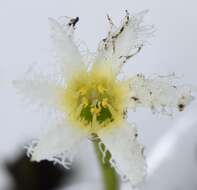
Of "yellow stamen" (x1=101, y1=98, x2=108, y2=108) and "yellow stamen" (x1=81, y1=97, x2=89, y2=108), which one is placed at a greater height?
"yellow stamen" (x1=81, y1=97, x2=89, y2=108)

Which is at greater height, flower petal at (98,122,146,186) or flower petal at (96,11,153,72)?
flower petal at (96,11,153,72)

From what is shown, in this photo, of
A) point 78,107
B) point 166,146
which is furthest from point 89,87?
point 166,146

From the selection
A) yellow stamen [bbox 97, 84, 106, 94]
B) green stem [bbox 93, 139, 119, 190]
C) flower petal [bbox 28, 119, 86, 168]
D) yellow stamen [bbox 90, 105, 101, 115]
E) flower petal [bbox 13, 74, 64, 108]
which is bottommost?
green stem [bbox 93, 139, 119, 190]
